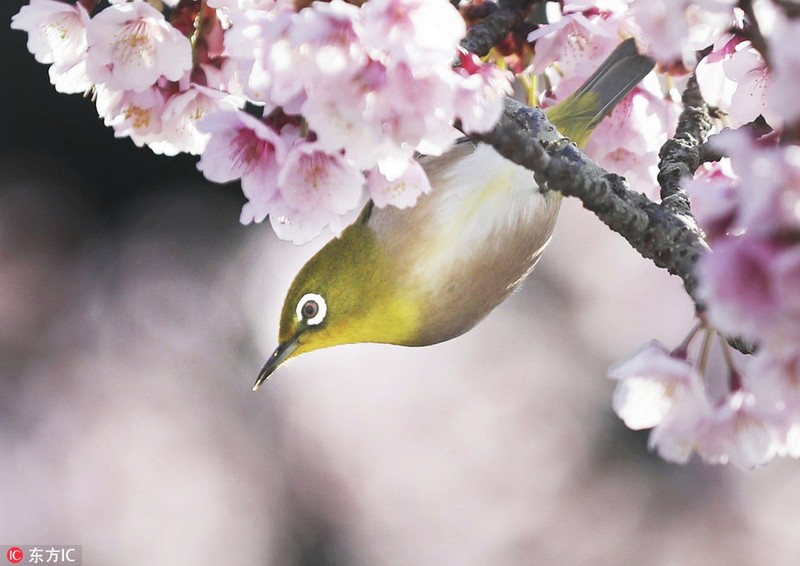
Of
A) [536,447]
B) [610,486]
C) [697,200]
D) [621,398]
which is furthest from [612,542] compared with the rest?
[697,200]

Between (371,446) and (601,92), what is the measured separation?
1225mm

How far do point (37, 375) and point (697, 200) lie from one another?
1837mm

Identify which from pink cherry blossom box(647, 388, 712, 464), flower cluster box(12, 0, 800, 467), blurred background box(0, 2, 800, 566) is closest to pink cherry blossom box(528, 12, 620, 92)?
flower cluster box(12, 0, 800, 467)

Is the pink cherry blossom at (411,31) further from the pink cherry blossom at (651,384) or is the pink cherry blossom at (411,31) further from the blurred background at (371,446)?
the blurred background at (371,446)

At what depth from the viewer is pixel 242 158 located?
539 millimetres

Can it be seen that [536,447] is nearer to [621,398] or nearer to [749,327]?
[621,398]

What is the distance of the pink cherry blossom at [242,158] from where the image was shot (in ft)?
1.73

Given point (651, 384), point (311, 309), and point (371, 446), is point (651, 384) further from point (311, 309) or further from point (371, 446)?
point (371, 446)

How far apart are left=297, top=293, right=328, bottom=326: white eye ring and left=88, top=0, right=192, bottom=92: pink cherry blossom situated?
0.33 metres

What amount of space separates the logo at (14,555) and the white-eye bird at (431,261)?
101 cm

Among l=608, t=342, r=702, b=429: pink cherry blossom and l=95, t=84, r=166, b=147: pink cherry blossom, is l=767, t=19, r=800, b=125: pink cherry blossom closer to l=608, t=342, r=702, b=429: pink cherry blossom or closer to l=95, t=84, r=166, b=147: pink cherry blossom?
l=608, t=342, r=702, b=429: pink cherry blossom

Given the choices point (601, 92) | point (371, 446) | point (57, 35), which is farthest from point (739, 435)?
point (371, 446)

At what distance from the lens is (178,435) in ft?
6.21

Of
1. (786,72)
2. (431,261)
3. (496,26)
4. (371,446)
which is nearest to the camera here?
(786,72)
